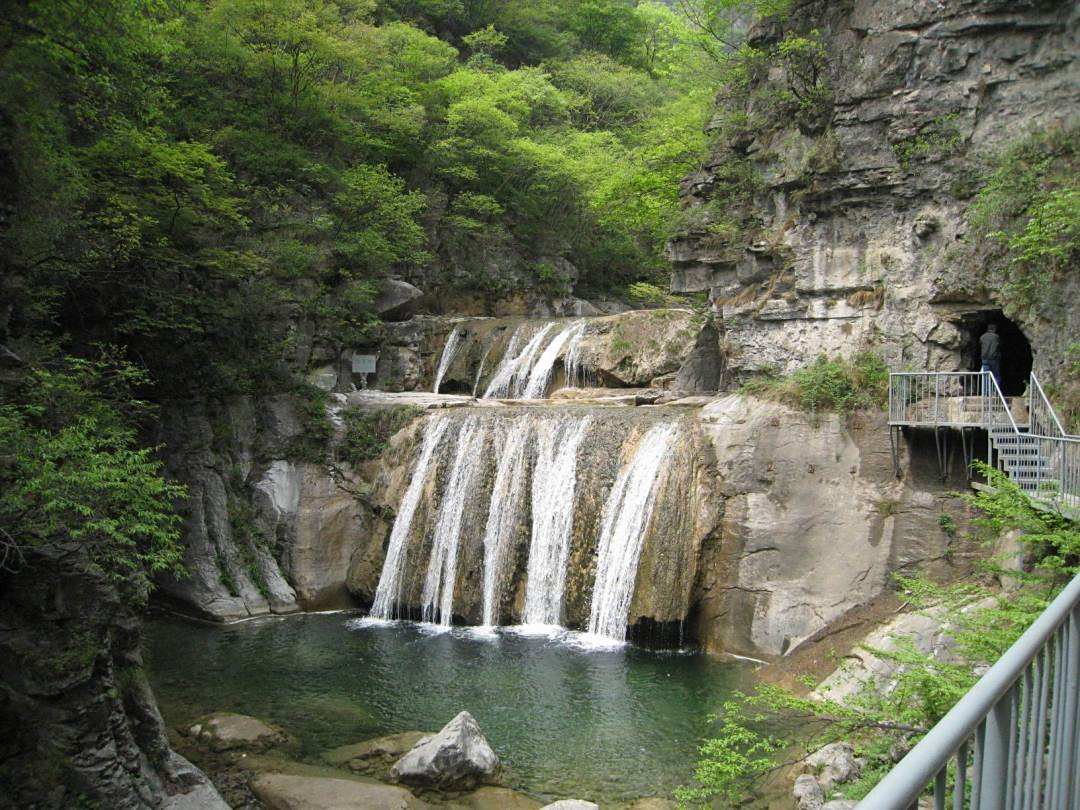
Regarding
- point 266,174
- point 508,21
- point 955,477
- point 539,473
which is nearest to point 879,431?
point 955,477

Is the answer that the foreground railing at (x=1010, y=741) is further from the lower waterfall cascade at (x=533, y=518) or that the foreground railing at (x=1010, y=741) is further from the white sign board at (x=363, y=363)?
the white sign board at (x=363, y=363)

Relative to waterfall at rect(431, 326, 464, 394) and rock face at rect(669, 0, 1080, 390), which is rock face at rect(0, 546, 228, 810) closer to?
rock face at rect(669, 0, 1080, 390)

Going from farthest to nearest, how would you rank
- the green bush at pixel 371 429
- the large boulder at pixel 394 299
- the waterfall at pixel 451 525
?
1. the large boulder at pixel 394 299
2. the green bush at pixel 371 429
3. the waterfall at pixel 451 525

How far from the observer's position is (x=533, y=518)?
15.7 metres

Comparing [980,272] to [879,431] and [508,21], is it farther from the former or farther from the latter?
[508,21]

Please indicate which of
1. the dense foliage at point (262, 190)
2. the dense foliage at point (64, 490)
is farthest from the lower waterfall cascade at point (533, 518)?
the dense foliage at point (64, 490)

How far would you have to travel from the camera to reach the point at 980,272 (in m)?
13.5

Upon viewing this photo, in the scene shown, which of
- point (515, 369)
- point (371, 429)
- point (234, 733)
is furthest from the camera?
point (515, 369)

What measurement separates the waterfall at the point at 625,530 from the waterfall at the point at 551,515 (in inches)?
32.6

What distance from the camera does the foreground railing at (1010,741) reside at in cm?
152

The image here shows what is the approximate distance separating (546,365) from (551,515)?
6812 millimetres

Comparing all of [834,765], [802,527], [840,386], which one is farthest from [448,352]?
[834,765]

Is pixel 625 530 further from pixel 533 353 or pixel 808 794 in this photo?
pixel 533 353

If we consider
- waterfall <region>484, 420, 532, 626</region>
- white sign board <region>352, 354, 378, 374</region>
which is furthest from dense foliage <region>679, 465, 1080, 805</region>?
white sign board <region>352, 354, 378, 374</region>
